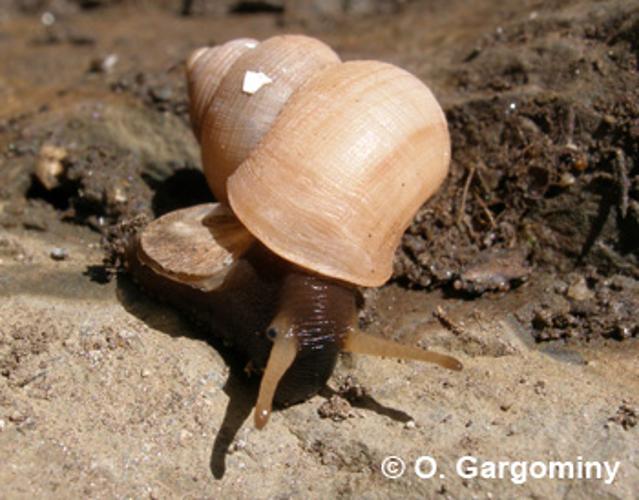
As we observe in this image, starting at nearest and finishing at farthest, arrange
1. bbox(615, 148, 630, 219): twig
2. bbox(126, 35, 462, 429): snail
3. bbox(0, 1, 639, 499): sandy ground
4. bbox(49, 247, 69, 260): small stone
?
bbox(0, 1, 639, 499): sandy ground → bbox(126, 35, 462, 429): snail → bbox(615, 148, 630, 219): twig → bbox(49, 247, 69, 260): small stone

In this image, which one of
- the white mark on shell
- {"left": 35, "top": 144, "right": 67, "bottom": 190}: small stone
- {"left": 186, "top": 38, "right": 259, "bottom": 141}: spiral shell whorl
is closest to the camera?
the white mark on shell

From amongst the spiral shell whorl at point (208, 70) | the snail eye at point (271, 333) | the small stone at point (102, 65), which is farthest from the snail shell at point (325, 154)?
the small stone at point (102, 65)

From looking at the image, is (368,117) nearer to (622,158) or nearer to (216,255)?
(216,255)

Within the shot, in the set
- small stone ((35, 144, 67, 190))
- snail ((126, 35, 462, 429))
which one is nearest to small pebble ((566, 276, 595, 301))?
snail ((126, 35, 462, 429))

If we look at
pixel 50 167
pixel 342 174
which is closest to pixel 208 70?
pixel 342 174

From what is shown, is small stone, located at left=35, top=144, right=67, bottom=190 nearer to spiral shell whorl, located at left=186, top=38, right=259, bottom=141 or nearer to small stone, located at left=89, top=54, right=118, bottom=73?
spiral shell whorl, located at left=186, top=38, right=259, bottom=141

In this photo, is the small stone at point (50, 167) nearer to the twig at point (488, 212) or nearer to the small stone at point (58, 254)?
the small stone at point (58, 254)

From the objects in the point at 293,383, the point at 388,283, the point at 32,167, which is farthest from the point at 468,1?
the point at 293,383
